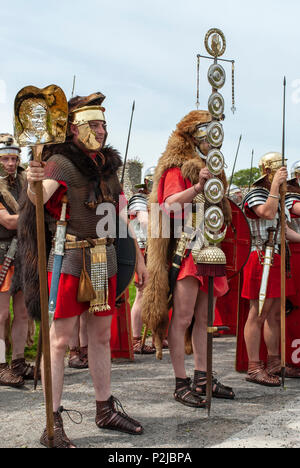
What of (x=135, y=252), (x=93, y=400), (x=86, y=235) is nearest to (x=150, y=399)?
(x=93, y=400)

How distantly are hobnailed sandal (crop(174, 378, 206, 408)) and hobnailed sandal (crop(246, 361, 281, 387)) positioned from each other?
31.5 inches

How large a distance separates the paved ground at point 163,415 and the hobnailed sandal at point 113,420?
0.14 ft

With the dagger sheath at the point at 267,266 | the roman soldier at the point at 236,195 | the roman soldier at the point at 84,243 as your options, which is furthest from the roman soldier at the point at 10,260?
the roman soldier at the point at 236,195

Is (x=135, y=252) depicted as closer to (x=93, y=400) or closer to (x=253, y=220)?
(x=93, y=400)

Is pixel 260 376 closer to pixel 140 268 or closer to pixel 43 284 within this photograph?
pixel 140 268

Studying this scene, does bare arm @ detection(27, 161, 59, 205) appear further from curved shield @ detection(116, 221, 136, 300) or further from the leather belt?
curved shield @ detection(116, 221, 136, 300)

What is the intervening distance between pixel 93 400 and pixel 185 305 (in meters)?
0.92

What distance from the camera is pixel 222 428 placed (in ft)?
10.7

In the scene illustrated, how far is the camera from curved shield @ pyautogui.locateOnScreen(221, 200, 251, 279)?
4113mm

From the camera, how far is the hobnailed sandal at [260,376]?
4322 mm

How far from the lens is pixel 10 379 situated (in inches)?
170

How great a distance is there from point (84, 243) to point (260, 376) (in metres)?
2.09

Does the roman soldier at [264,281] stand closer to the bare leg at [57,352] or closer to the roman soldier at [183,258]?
the roman soldier at [183,258]

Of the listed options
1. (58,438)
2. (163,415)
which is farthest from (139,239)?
(58,438)
